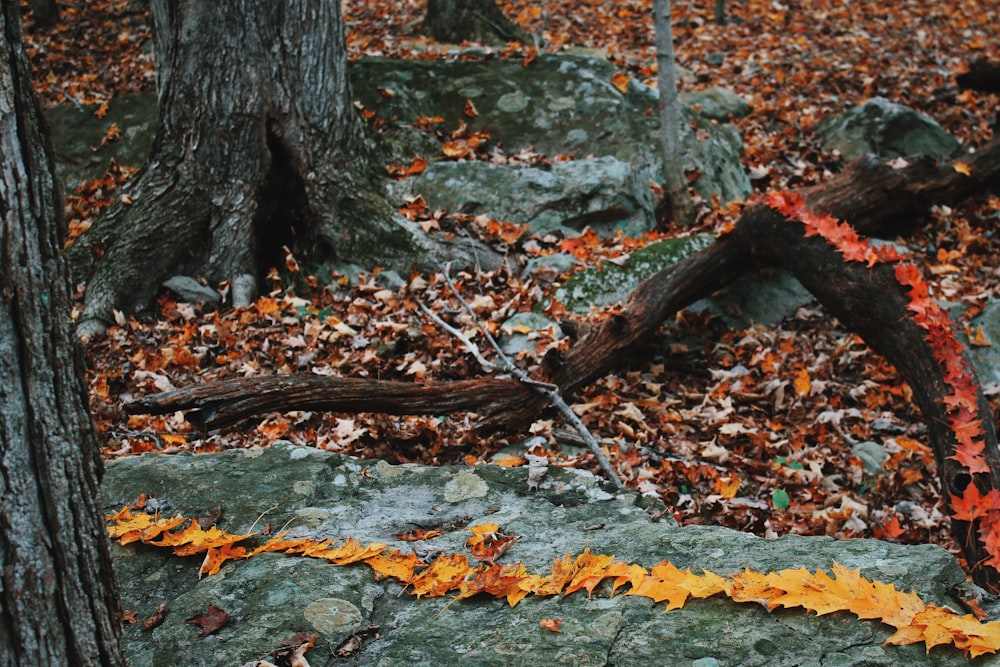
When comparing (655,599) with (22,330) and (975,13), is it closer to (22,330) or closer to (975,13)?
(22,330)

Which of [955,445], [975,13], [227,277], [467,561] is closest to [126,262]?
[227,277]

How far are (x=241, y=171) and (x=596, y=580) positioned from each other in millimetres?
4303

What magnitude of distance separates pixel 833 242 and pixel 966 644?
319 centimetres

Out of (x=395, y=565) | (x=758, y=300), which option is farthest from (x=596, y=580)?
(x=758, y=300)

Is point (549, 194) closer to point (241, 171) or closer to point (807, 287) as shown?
point (807, 287)

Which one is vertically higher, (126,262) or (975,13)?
(975,13)

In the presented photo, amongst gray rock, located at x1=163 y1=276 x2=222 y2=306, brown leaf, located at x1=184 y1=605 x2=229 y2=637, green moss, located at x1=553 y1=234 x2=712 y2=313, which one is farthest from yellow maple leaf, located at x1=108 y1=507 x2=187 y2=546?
green moss, located at x1=553 y1=234 x2=712 y2=313

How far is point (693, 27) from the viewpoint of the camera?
11.1 metres

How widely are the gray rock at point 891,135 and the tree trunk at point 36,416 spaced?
7.25 m

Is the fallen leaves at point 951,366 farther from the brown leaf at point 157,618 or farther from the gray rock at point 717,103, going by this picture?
the gray rock at point 717,103

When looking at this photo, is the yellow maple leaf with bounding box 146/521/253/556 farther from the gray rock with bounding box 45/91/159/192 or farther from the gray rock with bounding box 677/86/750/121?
the gray rock with bounding box 677/86/750/121

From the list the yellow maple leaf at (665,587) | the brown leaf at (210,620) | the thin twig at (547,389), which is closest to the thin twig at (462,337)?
the thin twig at (547,389)

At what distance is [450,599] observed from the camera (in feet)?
7.64

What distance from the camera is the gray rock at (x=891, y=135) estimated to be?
7.28 metres
